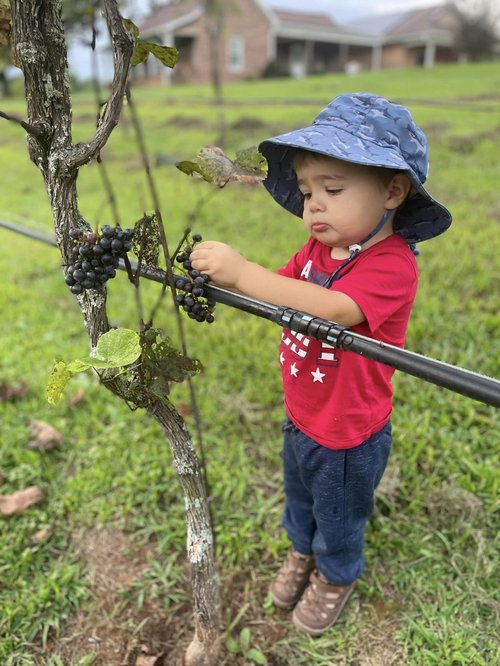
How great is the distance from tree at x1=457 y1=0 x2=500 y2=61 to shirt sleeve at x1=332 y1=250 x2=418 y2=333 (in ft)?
119

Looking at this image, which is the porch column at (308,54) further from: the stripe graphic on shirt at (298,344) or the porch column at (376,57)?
the stripe graphic on shirt at (298,344)

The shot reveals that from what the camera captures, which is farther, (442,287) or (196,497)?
(442,287)

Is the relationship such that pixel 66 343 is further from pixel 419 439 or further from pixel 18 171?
pixel 18 171

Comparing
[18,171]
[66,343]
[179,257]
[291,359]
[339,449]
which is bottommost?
[18,171]

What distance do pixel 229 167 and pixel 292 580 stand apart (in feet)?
4.99

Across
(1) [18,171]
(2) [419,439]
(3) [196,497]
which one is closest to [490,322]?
(2) [419,439]

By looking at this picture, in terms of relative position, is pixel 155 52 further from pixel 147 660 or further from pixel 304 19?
pixel 304 19

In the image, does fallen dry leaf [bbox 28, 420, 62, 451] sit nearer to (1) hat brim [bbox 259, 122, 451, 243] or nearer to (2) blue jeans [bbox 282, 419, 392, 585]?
(2) blue jeans [bbox 282, 419, 392, 585]

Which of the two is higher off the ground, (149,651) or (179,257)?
(179,257)

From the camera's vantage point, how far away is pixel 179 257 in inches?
50.1

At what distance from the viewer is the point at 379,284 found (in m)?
1.29

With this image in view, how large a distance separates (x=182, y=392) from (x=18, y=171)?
24.2ft

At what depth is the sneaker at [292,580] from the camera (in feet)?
6.46

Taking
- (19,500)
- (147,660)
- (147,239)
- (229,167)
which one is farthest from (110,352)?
(19,500)
